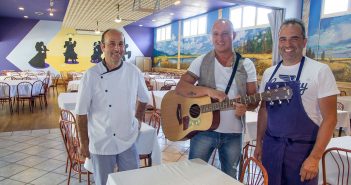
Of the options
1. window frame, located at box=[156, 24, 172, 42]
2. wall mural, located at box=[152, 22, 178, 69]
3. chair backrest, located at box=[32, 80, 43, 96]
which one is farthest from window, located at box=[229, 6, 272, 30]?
chair backrest, located at box=[32, 80, 43, 96]

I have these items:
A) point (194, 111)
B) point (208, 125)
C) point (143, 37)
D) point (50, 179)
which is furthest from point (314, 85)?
point (143, 37)

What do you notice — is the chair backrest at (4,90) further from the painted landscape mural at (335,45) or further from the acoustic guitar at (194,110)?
the painted landscape mural at (335,45)

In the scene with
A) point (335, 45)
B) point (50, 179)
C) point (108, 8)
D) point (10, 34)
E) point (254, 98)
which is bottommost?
point (50, 179)

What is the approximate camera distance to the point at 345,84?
6164mm

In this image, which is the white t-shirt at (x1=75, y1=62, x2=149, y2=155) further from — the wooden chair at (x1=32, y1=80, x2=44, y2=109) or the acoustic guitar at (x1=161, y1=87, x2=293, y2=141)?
the wooden chair at (x1=32, y1=80, x2=44, y2=109)

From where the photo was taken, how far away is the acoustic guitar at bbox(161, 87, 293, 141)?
152 cm

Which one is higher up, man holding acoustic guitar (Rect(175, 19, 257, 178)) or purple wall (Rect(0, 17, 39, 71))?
purple wall (Rect(0, 17, 39, 71))

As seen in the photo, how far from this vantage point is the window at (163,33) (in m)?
14.2

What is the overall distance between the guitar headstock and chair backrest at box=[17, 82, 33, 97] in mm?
6761

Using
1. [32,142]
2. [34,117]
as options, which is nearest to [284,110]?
[32,142]

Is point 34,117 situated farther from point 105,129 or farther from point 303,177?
point 303,177

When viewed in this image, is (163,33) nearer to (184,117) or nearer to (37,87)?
(37,87)

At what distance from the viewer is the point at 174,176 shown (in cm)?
151

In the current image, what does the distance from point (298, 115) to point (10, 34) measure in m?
14.6
